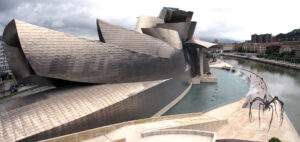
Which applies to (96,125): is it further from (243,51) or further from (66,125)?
(243,51)

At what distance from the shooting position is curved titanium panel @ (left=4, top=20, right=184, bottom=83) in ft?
38.7

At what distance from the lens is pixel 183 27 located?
28859 millimetres

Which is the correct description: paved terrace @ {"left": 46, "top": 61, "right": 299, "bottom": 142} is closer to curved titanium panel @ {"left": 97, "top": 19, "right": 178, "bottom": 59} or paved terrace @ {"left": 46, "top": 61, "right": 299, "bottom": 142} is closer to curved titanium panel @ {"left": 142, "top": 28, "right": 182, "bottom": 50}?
curved titanium panel @ {"left": 97, "top": 19, "right": 178, "bottom": 59}

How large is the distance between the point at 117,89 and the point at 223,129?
364 inches

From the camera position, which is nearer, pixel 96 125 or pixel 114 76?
pixel 96 125

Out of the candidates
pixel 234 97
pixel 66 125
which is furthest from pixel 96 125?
pixel 234 97

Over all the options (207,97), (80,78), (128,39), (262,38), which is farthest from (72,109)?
(262,38)

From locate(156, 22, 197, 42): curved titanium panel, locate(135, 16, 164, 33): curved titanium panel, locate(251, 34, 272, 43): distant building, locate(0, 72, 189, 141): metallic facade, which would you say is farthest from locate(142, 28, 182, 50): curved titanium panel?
locate(251, 34, 272, 43): distant building

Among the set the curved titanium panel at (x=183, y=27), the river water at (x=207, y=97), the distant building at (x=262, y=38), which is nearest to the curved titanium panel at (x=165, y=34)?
the curved titanium panel at (x=183, y=27)

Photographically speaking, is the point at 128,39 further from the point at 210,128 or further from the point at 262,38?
the point at 262,38

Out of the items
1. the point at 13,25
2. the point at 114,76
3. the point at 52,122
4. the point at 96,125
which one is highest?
the point at 13,25

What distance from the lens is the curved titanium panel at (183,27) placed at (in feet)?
91.9

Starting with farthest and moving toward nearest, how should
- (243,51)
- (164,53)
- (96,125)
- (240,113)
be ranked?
1. (243,51)
2. (164,53)
3. (240,113)
4. (96,125)

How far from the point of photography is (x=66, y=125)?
11586mm
